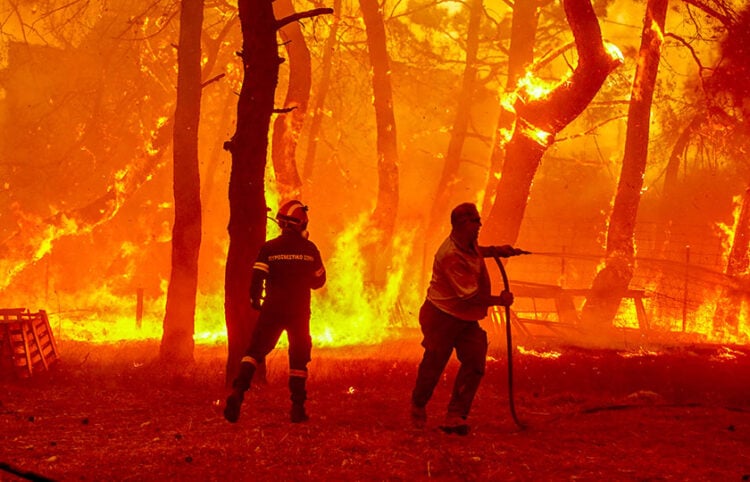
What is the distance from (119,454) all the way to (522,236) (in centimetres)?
2393

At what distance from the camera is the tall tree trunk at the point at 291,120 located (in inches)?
618

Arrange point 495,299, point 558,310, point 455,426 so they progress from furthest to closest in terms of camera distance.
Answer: point 558,310 < point 455,426 < point 495,299

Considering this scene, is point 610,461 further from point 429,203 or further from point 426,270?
point 429,203

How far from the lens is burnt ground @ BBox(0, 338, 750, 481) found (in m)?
6.09

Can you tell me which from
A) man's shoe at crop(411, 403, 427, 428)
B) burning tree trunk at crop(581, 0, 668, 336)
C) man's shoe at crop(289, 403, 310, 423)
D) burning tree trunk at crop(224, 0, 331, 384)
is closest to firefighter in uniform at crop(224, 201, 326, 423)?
man's shoe at crop(289, 403, 310, 423)

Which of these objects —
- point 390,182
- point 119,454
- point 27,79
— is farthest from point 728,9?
point 27,79

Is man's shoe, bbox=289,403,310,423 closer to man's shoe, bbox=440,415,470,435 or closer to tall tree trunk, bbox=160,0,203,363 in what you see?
man's shoe, bbox=440,415,470,435

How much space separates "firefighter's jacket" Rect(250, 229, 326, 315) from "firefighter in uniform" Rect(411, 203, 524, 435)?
122cm

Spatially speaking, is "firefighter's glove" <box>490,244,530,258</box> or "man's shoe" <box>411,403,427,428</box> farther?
"man's shoe" <box>411,403,427,428</box>

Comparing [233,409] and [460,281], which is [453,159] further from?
[233,409]

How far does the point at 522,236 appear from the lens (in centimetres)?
2902

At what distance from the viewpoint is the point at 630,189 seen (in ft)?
60.1

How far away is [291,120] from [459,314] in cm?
958

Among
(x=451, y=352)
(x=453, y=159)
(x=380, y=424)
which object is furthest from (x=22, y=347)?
(x=453, y=159)
